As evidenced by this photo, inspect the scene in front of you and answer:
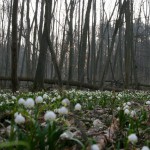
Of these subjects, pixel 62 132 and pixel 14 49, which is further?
pixel 14 49

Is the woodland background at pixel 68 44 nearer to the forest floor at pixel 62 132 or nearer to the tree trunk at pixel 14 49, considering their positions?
the tree trunk at pixel 14 49

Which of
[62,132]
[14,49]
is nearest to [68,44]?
[14,49]

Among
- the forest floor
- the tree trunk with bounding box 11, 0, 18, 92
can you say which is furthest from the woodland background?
the forest floor

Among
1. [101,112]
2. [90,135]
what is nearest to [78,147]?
[90,135]

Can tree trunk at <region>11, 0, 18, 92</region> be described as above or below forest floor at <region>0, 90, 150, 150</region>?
above

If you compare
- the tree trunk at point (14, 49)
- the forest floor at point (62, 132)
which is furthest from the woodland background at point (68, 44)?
the forest floor at point (62, 132)

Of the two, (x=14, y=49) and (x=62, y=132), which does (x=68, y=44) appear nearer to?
(x=14, y=49)

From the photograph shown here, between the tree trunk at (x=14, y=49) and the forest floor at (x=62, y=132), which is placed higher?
the tree trunk at (x=14, y=49)

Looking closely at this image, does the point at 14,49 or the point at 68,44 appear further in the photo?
the point at 68,44

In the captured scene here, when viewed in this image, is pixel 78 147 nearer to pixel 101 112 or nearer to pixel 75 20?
pixel 101 112

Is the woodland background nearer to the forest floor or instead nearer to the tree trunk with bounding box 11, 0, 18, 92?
the tree trunk with bounding box 11, 0, 18, 92

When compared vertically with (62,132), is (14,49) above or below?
above

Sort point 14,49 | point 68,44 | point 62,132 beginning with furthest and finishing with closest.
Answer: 1. point 68,44
2. point 14,49
3. point 62,132

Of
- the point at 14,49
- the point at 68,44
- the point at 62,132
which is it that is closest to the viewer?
the point at 62,132
